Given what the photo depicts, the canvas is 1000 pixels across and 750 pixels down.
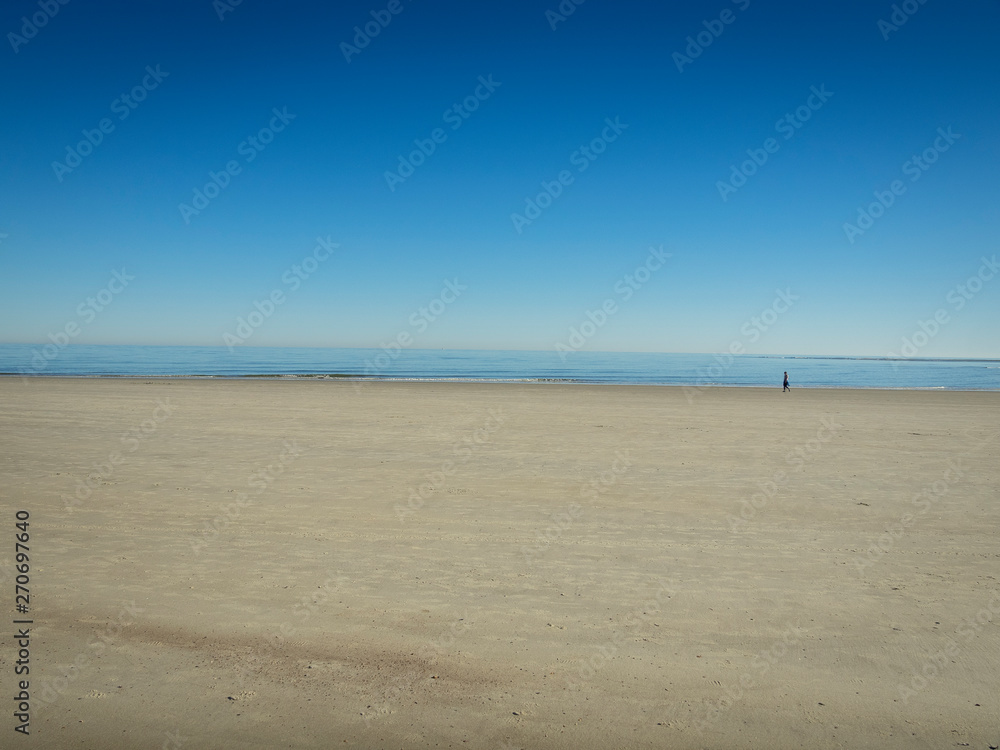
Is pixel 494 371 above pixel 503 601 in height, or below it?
above

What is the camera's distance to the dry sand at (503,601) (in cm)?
413

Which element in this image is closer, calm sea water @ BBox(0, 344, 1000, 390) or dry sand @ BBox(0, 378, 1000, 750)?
dry sand @ BBox(0, 378, 1000, 750)

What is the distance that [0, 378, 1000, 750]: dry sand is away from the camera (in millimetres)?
4133

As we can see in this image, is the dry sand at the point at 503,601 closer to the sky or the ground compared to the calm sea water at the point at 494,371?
closer to the ground

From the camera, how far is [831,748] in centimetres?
387

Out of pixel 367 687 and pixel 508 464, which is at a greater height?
pixel 508 464

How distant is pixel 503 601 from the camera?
603cm

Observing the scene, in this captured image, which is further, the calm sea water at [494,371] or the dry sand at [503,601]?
the calm sea water at [494,371]

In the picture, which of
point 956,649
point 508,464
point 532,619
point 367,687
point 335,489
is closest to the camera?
point 367,687

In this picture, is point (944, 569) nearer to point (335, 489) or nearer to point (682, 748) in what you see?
point (682, 748)

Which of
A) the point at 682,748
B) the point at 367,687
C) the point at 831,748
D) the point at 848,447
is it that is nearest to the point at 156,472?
the point at 367,687

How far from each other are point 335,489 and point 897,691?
9.38 meters

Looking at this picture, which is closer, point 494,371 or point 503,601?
point 503,601

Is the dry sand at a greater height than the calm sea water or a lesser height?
lesser
